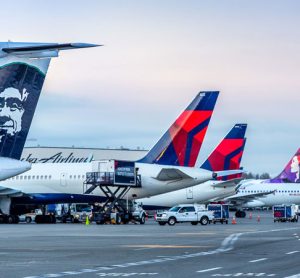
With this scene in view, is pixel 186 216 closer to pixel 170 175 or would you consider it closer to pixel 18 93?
pixel 170 175

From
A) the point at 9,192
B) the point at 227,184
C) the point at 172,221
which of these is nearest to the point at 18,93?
the point at 172,221

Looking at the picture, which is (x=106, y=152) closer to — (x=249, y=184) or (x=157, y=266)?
(x=249, y=184)

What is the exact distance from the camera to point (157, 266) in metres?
25.4

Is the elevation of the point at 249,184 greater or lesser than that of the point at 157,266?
greater

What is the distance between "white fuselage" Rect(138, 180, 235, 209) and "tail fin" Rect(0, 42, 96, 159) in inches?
2336

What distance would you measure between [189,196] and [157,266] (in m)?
60.1

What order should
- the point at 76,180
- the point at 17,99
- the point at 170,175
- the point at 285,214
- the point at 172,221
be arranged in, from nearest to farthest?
the point at 17,99
the point at 172,221
the point at 170,175
the point at 76,180
the point at 285,214

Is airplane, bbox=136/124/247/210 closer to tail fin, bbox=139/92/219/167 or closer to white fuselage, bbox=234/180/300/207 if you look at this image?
tail fin, bbox=139/92/219/167

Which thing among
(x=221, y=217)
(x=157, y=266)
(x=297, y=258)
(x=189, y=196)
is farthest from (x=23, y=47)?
(x=189, y=196)

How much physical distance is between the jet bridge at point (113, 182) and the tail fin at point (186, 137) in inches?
82.6

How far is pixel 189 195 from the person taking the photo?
8538 cm

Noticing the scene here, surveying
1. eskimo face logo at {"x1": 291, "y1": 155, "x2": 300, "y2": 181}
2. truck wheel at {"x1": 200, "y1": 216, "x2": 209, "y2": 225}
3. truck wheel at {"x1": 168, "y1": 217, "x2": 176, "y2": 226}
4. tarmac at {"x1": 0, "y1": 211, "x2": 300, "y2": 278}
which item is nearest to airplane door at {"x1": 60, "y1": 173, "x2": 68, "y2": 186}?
truck wheel at {"x1": 168, "y1": 217, "x2": 176, "y2": 226}

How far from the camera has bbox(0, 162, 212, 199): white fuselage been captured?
71.4m

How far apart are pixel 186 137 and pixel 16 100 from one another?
1868 inches
